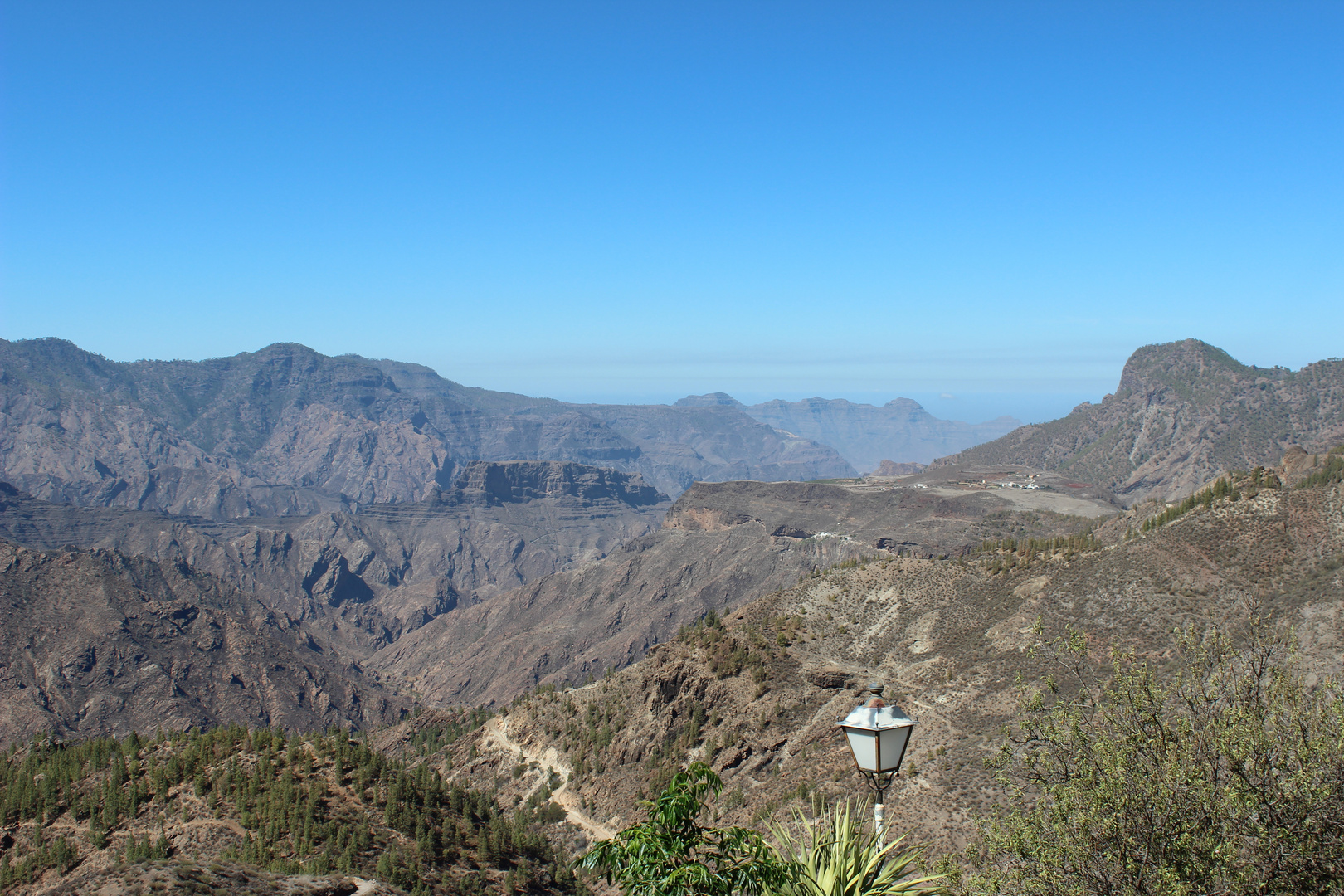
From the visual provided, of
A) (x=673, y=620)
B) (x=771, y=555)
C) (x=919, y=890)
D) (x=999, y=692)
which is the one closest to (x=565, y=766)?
(x=999, y=692)

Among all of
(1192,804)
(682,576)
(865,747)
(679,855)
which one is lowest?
(682,576)

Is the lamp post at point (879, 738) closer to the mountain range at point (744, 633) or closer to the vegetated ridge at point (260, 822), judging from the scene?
the mountain range at point (744, 633)

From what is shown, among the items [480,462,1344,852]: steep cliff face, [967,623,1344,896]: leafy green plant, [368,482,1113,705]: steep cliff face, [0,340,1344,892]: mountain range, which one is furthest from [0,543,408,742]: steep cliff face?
[967,623,1344,896]: leafy green plant

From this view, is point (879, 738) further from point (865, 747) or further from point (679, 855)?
point (679, 855)

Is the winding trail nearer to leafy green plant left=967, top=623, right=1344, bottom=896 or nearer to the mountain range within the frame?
the mountain range

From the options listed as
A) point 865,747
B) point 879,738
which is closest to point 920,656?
point 865,747

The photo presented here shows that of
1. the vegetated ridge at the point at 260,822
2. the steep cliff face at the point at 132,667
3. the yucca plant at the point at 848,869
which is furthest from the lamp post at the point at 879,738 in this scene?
the steep cliff face at the point at 132,667
